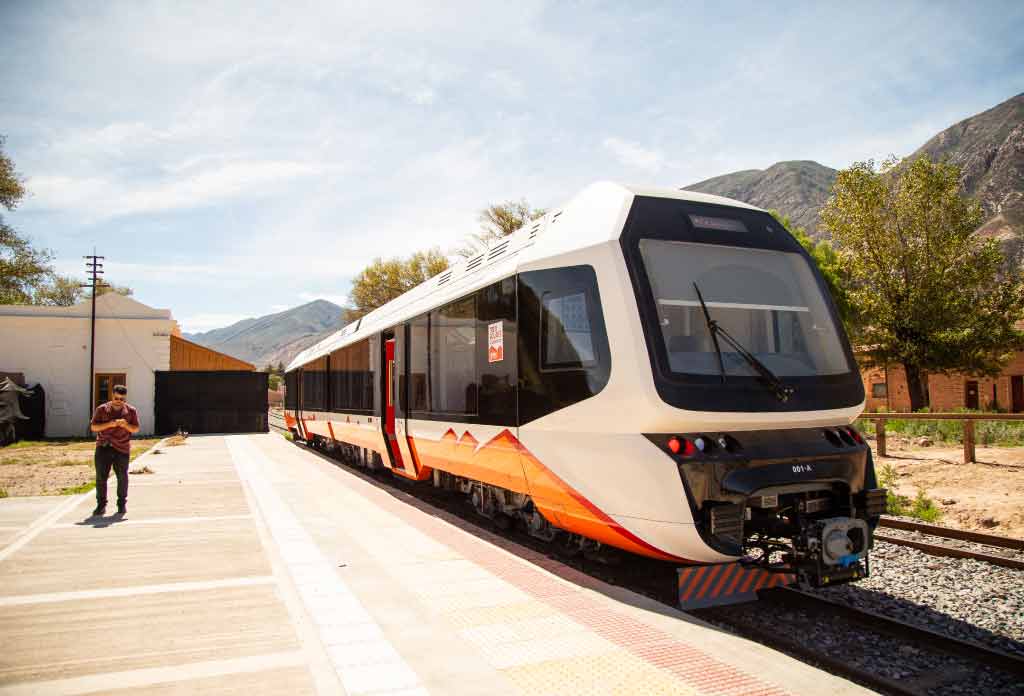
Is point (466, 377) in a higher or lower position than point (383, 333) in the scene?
lower

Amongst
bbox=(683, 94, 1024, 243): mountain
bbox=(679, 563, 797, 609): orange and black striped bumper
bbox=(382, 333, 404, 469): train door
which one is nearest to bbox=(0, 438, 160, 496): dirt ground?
bbox=(382, 333, 404, 469): train door

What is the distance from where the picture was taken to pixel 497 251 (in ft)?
27.7

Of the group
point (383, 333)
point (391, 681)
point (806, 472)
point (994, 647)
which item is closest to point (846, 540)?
point (806, 472)

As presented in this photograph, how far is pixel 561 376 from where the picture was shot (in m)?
6.23

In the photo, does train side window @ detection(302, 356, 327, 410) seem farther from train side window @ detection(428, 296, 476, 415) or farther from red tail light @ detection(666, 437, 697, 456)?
red tail light @ detection(666, 437, 697, 456)

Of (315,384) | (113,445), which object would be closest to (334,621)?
(113,445)

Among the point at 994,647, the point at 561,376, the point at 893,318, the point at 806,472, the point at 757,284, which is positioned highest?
the point at 893,318

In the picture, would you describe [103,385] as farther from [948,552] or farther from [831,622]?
[831,622]

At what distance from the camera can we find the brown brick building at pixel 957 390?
126ft

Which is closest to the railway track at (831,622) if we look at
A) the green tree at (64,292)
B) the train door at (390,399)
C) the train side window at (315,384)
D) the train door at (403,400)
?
the train door at (403,400)

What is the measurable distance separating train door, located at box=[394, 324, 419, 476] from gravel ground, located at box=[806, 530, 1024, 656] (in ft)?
20.0

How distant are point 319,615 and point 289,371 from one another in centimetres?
2233

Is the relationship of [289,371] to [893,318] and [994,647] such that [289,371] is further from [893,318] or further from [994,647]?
[893,318]

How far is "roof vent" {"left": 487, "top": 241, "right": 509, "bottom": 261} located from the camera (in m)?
8.25
